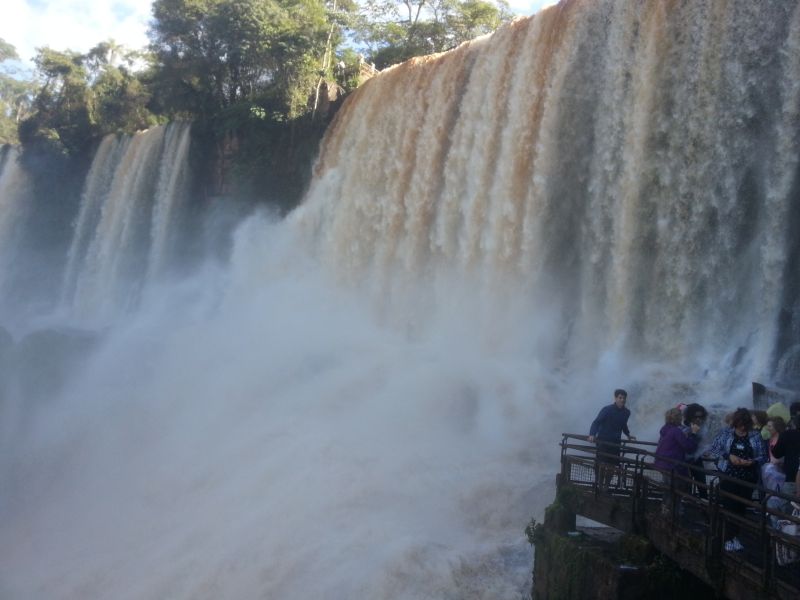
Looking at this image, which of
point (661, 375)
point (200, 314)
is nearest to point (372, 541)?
point (661, 375)

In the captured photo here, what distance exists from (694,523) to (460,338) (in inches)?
389

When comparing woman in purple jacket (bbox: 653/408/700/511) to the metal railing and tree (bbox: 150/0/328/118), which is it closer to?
the metal railing

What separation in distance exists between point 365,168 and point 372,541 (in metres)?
11.5

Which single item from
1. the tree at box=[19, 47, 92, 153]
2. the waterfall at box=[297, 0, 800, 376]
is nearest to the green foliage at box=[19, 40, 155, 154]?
the tree at box=[19, 47, 92, 153]

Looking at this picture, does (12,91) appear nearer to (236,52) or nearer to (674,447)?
(236,52)

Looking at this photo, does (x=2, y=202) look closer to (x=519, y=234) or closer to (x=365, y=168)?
(x=365, y=168)

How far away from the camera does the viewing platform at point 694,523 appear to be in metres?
5.28

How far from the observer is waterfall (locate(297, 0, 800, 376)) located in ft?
39.8

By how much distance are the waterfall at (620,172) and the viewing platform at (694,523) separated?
4606 millimetres

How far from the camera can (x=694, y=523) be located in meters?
6.55

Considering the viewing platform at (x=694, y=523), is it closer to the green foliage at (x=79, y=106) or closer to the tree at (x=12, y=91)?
the green foliage at (x=79, y=106)

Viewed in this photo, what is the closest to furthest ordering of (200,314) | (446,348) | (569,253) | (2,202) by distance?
(569,253) < (446,348) < (200,314) < (2,202)

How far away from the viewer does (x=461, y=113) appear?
17.3 metres

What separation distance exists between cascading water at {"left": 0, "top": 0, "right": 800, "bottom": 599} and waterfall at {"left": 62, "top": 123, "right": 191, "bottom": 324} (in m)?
7.28
